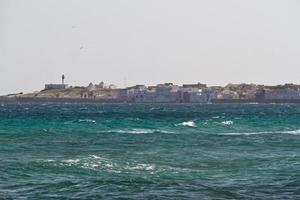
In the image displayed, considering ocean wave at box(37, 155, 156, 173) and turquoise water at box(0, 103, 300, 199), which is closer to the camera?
turquoise water at box(0, 103, 300, 199)

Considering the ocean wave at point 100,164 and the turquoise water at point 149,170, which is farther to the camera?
the ocean wave at point 100,164

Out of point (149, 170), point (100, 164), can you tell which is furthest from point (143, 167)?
point (100, 164)

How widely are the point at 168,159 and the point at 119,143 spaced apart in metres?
11.0

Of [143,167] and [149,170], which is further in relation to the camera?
[143,167]

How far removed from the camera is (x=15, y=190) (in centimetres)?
2098

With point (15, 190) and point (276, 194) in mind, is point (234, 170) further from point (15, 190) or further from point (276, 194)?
point (15, 190)

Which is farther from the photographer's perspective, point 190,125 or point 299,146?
point 190,125

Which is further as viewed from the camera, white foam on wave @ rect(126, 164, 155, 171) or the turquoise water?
white foam on wave @ rect(126, 164, 155, 171)

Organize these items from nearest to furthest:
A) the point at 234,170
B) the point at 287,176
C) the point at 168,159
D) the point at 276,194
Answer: the point at 276,194 → the point at 287,176 → the point at 234,170 → the point at 168,159

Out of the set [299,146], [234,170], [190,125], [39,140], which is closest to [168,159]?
[234,170]

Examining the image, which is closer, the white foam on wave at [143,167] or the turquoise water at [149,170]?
the turquoise water at [149,170]

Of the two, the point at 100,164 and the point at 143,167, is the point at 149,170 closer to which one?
the point at 143,167

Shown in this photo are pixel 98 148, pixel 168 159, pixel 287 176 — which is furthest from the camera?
pixel 98 148

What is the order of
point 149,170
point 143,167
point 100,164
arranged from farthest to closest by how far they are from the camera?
point 100,164
point 143,167
point 149,170
